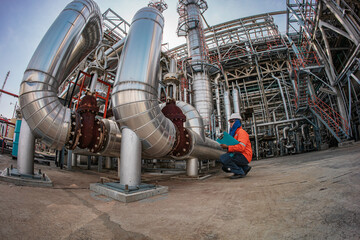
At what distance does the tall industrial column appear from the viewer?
11359 millimetres

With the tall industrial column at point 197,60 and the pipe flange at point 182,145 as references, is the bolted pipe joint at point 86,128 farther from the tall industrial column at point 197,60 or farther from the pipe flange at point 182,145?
the tall industrial column at point 197,60

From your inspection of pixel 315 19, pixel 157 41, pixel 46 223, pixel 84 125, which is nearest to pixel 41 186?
pixel 84 125

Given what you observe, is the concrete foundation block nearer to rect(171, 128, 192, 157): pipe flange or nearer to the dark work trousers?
rect(171, 128, 192, 157): pipe flange

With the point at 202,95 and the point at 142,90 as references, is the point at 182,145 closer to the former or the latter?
the point at 142,90

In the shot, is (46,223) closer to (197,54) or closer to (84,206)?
(84,206)

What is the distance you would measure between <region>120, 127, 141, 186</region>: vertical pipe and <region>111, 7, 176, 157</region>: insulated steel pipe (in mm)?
104

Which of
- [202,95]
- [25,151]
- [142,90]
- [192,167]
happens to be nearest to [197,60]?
[202,95]

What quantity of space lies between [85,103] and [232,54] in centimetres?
1565

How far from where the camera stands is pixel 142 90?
245 cm

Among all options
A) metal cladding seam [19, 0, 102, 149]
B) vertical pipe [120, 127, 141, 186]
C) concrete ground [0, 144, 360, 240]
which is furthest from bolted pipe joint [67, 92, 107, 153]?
concrete ground [0, 144, 360, 240]

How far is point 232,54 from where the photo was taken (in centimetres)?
1591

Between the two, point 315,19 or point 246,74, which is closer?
point 315,19

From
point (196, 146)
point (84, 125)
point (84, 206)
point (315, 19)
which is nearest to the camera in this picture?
point (84, 206)

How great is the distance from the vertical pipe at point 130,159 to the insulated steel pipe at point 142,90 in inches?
4.1
